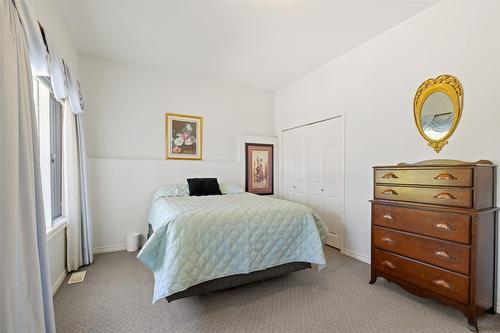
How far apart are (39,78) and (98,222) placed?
2.00 metres

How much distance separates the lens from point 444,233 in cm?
182

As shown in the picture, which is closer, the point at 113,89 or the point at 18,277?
the point at 18,277

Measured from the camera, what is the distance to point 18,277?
1082 millimetres

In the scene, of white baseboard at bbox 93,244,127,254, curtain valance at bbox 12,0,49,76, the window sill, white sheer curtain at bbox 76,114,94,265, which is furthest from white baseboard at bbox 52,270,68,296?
curtain valance at bbox 12,0,49,76

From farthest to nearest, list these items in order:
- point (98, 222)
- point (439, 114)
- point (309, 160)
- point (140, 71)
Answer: point (309, 160) → point (140, 71) → point (98, 222) → point (439, 114)

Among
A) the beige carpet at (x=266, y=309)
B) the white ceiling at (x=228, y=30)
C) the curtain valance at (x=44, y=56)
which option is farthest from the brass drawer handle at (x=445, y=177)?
the curtain valance at (x=44, y=56)

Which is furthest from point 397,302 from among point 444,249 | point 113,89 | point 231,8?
point 113,89

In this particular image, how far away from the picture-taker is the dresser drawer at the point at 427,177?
1739 mm

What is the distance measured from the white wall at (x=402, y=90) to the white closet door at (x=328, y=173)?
13 cm

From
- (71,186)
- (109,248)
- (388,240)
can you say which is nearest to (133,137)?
(71,186)

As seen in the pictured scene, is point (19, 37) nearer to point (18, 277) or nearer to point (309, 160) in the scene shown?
point (18, 277)

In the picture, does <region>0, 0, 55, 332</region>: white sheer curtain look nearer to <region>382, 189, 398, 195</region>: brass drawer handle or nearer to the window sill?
the window sill

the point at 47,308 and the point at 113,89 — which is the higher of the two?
the point at 113,89

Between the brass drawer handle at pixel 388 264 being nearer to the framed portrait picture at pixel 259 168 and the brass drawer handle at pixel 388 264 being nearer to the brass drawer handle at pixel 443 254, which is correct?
the brass drawer handle at pixel 443 254
